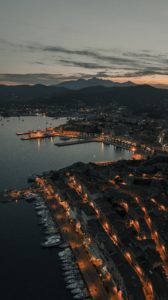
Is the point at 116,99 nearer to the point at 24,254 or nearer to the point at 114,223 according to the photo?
the point at 114,223

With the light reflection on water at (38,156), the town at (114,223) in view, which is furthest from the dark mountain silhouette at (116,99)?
the town at (114,223)

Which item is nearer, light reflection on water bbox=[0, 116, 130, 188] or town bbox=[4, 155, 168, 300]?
town bbox=[4, 155, 168, 300]

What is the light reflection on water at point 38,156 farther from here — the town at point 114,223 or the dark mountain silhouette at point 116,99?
the dark mountain silhouette at point 116,99

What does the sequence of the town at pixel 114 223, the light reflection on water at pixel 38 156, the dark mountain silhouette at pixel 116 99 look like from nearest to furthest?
the town at pixel 114 223, the light reflection on water at pixel 38 156, the dark mountain silhouette at pixel 116 99

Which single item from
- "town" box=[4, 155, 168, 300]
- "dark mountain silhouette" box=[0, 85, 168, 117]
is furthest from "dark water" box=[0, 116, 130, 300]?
"dark mountain silhouette" box=[0, 85, 168, 117]

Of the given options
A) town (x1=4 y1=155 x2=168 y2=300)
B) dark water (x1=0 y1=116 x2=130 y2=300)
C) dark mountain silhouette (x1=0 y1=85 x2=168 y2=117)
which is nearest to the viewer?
town (x1=4 y1=155 x2=168 y2=300)

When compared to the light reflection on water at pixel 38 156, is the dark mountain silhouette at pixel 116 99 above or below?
above

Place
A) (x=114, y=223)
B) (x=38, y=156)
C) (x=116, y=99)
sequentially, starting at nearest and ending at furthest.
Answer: (x=114, y=223)
(x=38, y=156)
(x=116, y=99)

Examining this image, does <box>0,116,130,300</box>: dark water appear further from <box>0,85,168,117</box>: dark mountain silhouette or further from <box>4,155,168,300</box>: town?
<box>0,85,168,117</box>: dark mountain silhouette

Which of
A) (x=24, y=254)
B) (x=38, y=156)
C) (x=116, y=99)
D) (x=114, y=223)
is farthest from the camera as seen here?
(x=116, y=99)

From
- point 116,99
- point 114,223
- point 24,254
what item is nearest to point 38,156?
point 24,254

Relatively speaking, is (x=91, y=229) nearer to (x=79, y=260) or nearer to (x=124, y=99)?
(x=79, y=260)
